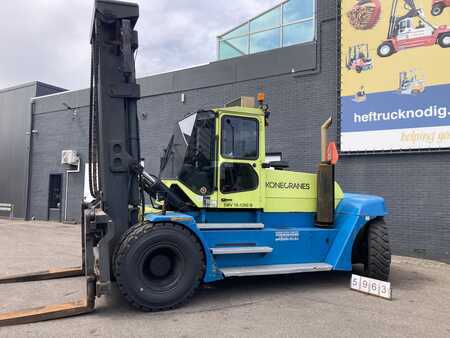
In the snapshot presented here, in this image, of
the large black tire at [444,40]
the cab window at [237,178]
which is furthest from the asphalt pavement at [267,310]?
the large black tire at [444,40]

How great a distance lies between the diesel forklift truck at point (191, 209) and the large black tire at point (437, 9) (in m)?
5.45

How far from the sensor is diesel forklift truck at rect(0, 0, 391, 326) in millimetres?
5992

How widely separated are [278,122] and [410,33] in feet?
15.0

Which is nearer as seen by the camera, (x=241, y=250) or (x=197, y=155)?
(x=241, y=250)

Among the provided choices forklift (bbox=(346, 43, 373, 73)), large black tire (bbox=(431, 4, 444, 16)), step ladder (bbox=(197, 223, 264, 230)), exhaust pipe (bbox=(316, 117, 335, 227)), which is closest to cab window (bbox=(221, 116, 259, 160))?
step ladder (bbox=(197, 223, 264, 230))

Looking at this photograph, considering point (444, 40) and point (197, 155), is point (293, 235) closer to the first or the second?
point (197, 155)

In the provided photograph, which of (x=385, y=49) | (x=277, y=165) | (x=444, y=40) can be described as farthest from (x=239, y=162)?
(x=444, y=40)

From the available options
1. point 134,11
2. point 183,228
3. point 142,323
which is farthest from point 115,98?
point 142,323

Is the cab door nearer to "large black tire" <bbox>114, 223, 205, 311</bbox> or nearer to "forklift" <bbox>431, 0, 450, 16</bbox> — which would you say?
"large black tire" <bbox>114, 223, 205, 311</bbox>

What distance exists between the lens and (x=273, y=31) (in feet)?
48.0

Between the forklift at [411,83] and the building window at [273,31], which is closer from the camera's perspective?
the forklift at [411,83]

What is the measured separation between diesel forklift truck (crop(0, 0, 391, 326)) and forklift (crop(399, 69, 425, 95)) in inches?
168

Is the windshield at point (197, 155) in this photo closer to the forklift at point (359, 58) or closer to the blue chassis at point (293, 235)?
the blue chassis at point (293, 235)

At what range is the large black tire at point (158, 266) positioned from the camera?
5832mm
